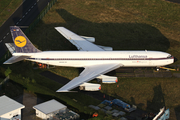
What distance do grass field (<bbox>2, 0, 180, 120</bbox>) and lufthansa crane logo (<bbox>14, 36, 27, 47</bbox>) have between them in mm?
8571

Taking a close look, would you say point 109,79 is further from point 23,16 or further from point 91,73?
point 23,16

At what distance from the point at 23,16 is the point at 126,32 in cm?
3976

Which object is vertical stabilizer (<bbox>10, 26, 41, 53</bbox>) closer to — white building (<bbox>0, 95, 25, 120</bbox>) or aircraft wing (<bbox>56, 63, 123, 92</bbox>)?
aircraft wing (<bbox>56, 63, 123, 92</bbox>)

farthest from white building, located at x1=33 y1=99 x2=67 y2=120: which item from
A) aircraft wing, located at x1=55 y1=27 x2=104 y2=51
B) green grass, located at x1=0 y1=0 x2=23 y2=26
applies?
green grass, located at x1=0 y1=0 x2=23 y2=26

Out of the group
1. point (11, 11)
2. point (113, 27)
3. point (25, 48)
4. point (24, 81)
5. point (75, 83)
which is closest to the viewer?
point (75, 83)

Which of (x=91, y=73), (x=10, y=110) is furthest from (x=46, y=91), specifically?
(x=91, y=73)

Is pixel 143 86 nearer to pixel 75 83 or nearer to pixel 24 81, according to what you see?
pixel 75 83

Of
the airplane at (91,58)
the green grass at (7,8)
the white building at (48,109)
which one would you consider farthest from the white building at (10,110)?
the green grass at (7,8)

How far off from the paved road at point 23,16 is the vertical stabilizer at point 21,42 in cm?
1794

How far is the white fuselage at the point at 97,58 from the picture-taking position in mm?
61531

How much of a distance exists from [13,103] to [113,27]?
2043 inches

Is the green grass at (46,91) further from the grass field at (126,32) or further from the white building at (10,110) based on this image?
the white building at (10,110)

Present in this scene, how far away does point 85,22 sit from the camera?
295 feet

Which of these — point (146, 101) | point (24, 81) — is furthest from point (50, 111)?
point (146, 101)
